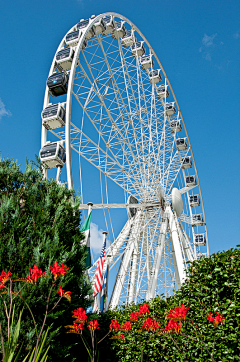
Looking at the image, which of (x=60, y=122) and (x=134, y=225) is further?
(x=134, y=225)

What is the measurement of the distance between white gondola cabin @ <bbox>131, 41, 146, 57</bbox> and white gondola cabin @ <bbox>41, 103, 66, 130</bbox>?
9322 millimetres

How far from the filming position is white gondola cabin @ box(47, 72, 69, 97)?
470 inches

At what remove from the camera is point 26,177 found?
20.0 ft

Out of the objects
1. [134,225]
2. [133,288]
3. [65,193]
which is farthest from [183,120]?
[65,193]

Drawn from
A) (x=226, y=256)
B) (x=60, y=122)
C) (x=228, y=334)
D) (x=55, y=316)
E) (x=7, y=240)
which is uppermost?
(x=60, y=122)

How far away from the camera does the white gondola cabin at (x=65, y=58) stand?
1238cm

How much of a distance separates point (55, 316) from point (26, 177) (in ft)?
8.62

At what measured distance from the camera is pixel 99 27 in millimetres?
13727

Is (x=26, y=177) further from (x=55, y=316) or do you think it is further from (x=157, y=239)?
(x=157, y=239)

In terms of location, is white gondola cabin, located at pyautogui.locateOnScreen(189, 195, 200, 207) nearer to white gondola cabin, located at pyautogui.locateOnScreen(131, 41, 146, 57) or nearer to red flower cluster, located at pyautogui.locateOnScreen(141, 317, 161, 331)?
white gondola cabin, located at pyautogui.locateOnScreen(131, 41, 146, 57)

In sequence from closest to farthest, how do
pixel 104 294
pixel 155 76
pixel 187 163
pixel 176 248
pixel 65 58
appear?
pixel 104 294 < pixel 65 58 < pixel 176 248 < pixel 155 76 < pixel 187 163

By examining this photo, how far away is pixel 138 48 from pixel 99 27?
230 inches

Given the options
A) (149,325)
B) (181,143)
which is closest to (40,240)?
(149,325)

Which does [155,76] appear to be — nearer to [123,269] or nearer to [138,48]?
[138,48]
